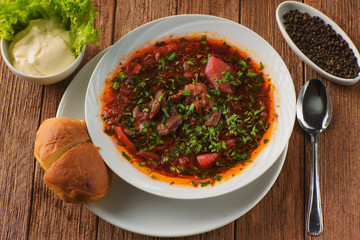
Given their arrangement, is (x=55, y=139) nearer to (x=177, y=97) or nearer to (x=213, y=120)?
(x=177, y=97)

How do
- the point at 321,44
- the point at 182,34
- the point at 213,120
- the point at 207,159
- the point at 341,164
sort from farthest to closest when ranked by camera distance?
the point at 321,44
the point at 341,164
the point at 182,34
the point at 213,120
the point at 207,159

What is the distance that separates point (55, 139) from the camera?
3736 millimetres

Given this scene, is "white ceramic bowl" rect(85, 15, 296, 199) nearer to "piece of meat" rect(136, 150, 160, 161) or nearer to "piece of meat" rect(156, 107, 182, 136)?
"piece of meat" rect(136, 150, 160, 161)

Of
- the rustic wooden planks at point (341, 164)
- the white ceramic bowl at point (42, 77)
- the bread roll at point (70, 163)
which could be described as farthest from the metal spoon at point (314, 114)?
the white ceramic bowl at point (42, 77)

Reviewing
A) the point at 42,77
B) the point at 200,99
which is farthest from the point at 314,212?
the point at 42,77

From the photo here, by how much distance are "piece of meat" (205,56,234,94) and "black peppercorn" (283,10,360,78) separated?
3.66ft

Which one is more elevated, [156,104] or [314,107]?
[156,104]

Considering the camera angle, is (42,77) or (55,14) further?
(55,14)

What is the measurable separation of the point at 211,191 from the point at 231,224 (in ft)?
2.28

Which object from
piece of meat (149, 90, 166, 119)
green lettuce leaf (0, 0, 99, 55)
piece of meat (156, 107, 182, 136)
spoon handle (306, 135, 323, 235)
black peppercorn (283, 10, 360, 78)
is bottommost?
spoon handle (306, 135, 323, 235)

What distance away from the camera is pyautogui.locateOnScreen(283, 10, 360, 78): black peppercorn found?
4.60 metres

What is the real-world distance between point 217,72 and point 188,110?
0.48m

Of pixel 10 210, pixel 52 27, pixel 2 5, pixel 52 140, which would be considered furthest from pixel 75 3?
pixel 10 210

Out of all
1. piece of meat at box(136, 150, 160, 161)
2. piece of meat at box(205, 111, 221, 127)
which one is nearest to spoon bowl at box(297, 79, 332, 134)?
piece of meat at box(205, 111, 221, 127)
